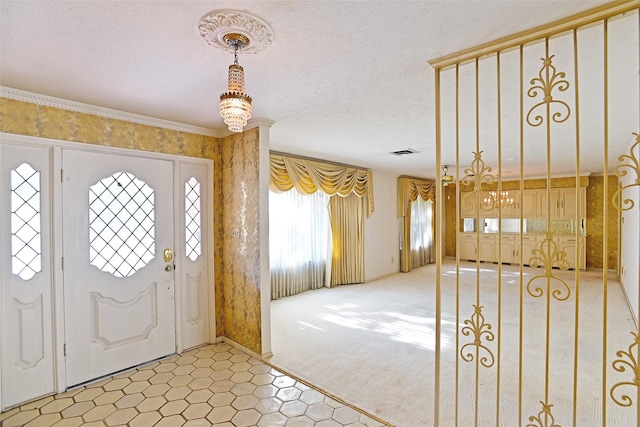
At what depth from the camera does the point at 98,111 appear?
2.96 metres

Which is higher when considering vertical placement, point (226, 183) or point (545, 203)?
point (226, 183)

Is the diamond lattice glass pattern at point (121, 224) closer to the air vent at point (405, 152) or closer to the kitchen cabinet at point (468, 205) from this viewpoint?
the air vent at point (405, 152)

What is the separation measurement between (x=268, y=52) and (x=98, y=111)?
1973 millimetres

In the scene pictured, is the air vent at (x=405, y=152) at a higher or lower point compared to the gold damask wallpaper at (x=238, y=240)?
higher

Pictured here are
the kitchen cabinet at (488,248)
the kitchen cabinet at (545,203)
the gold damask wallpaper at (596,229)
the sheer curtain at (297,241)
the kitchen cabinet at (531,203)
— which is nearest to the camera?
the sheer curtain at (297,241)

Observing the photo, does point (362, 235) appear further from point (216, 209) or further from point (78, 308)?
point (78, 308)

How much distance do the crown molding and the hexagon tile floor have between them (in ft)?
7.92

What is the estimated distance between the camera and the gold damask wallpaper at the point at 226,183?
9.47ft

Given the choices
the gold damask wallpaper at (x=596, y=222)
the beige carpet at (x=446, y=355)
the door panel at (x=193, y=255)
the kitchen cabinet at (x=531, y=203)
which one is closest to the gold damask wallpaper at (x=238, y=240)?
the door panel at (x=193, y=255)

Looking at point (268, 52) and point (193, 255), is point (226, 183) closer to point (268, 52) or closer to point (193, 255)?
point (193, 255)

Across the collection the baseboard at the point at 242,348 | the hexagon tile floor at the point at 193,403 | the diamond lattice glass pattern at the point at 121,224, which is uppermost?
the diamond lattice glass pattern at the point at 121,224

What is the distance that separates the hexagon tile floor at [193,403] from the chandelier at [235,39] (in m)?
2.11

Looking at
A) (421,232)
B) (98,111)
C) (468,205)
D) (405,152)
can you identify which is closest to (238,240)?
(98,111)

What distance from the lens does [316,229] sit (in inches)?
243
